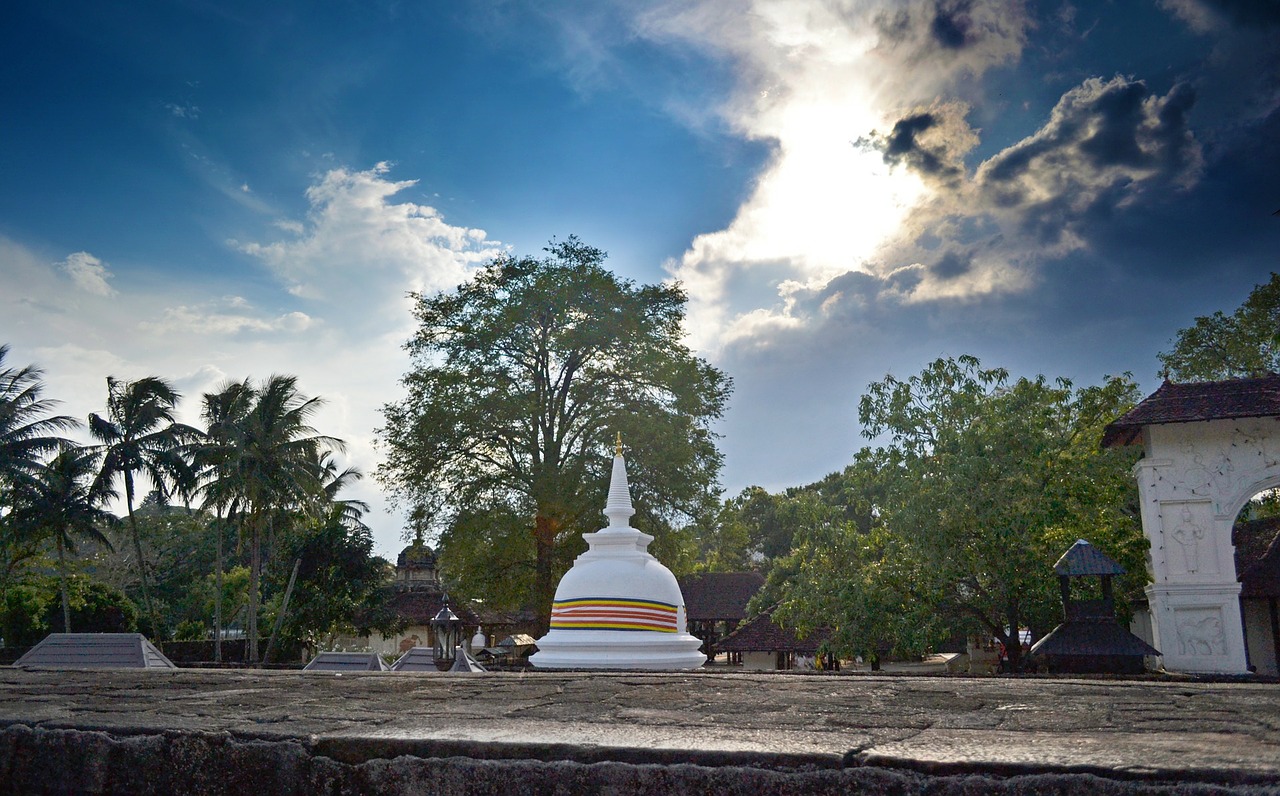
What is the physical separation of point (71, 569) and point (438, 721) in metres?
40.4

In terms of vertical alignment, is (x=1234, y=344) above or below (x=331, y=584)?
above

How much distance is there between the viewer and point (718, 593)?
Result: 42.0 meters

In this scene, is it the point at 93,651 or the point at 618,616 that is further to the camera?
the point at 618,616

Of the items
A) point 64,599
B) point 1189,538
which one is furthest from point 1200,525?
point 64,599

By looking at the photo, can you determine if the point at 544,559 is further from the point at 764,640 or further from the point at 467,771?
the point at 467,771

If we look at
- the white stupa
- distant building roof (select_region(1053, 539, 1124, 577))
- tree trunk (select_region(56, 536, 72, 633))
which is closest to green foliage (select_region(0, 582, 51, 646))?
tree trunk (select_region(56, 536, 72, 633))

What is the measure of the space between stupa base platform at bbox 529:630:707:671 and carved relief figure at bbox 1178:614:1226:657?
9.50 meters

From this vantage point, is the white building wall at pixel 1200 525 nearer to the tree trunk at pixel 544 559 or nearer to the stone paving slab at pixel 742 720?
the stone paving slab at pixel 742 720

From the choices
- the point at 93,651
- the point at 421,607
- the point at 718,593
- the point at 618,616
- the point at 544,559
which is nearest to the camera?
the point at 93,651

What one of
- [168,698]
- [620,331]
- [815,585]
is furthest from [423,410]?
[168,698]

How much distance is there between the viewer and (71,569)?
36219 mm

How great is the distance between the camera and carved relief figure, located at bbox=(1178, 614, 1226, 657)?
16.5 meters

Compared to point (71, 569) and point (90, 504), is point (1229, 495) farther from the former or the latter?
point (71, 569)

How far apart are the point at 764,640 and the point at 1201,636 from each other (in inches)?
676
